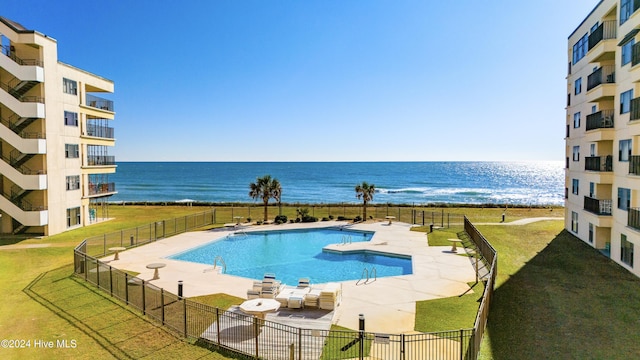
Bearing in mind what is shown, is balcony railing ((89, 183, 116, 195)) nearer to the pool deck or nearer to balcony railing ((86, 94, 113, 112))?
balcony railing ((86, 94, 113, 112))

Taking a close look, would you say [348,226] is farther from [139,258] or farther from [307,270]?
[139,258]

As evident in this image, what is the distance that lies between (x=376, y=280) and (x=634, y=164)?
1507 centimetres

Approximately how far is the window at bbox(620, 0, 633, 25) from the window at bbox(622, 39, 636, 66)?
1512 millimetres

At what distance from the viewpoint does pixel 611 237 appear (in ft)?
76.3

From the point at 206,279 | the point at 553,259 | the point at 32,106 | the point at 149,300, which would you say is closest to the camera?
the point at 149,300

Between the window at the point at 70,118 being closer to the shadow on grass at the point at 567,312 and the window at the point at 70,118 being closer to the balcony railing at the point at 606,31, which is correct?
the shadow on grass at the point at 567,312

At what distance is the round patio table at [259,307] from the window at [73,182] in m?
27.3

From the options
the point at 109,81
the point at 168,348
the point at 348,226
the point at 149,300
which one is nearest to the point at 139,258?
the point at 149,300

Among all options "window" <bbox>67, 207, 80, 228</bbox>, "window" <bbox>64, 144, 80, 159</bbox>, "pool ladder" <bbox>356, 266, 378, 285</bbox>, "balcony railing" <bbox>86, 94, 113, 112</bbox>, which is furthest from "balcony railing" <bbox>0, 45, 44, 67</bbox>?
"pool ladder" <bbox>356, 266, 378, 285</bbox>

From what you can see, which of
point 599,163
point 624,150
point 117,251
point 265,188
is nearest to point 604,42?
point 624,150

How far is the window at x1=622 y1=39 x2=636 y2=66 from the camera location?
20731mm

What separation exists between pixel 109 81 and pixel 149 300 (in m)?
30.9

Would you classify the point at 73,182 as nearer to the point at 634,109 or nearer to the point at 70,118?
the point at 70,118

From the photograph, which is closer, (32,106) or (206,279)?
(206,279)
